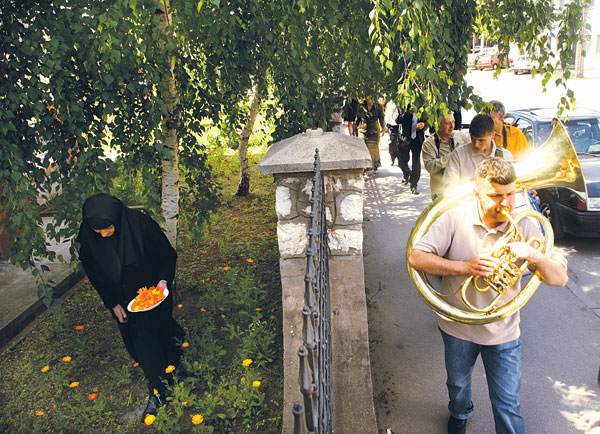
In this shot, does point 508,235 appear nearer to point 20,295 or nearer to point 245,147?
point 20,295

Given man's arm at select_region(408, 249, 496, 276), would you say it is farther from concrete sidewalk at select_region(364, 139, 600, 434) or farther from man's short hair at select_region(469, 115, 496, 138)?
man's short hair at select_region(469, 115, 496, 138)

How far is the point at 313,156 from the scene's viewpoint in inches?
124

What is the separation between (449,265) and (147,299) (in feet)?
7.18

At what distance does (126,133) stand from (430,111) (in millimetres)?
2545

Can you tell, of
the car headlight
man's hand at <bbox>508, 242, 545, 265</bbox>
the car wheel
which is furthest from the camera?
the car wheel

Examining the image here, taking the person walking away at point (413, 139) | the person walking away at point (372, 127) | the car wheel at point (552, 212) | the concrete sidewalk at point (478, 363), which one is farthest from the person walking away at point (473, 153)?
the person walking away at point (372, 127)

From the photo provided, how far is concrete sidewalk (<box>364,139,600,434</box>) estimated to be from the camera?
3293 mm

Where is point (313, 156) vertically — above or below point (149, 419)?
above

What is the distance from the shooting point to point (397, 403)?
349 cm

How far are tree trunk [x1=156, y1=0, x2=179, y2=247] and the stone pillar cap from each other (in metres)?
1.37

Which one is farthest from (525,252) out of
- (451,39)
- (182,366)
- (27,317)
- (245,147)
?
(245,147)

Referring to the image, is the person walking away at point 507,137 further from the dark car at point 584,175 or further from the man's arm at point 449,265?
the man's arm at point 449,265

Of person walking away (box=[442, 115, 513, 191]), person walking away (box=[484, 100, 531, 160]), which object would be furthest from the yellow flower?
person walking away (box=[484, 100, 531, 160])

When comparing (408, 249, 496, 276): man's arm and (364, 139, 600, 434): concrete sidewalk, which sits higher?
(408, 249, 496, 276): man's arm
